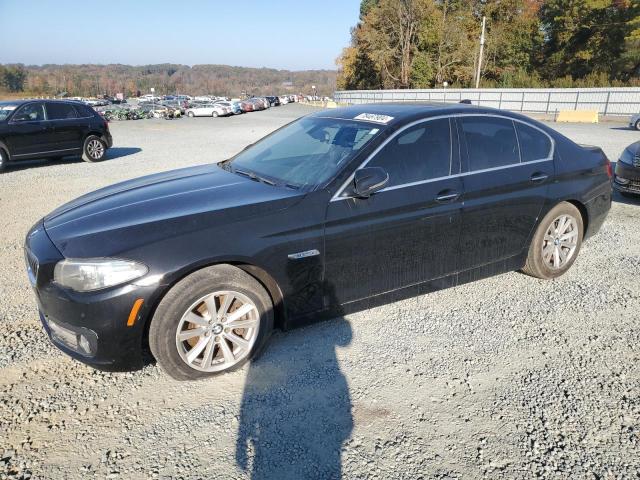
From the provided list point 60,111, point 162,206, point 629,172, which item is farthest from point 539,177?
point 60,111

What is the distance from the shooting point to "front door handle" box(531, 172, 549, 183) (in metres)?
4.02

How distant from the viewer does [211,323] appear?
9.49ft

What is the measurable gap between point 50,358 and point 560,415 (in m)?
3.34

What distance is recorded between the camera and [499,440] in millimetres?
2445

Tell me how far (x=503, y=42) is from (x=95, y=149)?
5252 centimetres

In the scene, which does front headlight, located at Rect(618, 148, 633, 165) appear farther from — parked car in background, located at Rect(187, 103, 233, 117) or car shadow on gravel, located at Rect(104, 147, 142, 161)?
parked car in background, located at Rect(187, 103, 233, 117)

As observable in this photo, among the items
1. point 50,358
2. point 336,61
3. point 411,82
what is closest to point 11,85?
point 336,61

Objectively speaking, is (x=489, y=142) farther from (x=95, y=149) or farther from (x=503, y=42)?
(x=503, y=42)

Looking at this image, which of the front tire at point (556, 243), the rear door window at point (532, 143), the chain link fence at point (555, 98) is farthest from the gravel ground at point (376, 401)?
the chain link fence at point (555, 98)

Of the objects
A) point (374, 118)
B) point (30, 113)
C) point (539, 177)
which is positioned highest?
point (374, 118)

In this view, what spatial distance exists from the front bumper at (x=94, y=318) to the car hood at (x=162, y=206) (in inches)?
9.3

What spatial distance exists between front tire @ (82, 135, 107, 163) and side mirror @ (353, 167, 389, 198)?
10.9 meters

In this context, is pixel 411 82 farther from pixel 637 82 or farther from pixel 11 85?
pixel 11 85

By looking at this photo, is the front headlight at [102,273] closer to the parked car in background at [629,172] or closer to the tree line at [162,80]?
the parked car in background at [629,172]
